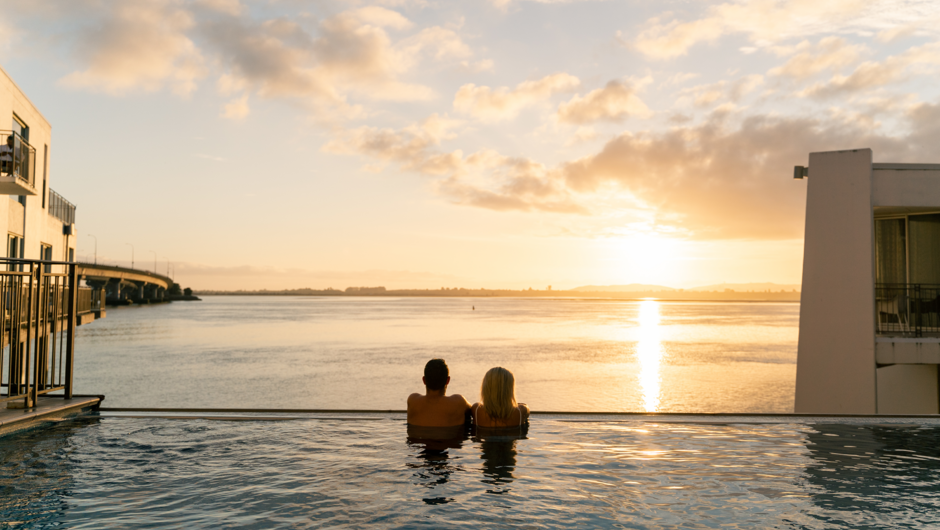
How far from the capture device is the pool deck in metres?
7.80

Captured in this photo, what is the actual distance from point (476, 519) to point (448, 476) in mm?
1290

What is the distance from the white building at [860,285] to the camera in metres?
15.0

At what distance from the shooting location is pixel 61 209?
35.5 meters

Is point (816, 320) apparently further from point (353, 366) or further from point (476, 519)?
point (353, 366)

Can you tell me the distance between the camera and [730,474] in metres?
6.48

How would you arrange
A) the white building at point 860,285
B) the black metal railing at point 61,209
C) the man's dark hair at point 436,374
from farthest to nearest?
the black metal railing at point 61,209, the white building at point 860,285, the man's dark hair at point 436,374

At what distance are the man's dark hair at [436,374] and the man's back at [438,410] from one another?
0.27 m

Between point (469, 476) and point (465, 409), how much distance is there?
1.78 m

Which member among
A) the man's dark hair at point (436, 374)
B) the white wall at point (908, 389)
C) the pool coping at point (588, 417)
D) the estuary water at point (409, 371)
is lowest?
the estuary water at point (409, 371)

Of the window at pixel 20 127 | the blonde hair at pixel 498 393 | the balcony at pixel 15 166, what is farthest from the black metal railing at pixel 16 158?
the blonde hair at pixel 498 393

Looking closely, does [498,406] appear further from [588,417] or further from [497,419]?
[588,417]

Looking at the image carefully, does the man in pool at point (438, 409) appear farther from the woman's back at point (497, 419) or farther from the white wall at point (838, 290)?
the white wall at point (838, 290)

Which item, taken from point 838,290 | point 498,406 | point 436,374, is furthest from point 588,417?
point 838,290

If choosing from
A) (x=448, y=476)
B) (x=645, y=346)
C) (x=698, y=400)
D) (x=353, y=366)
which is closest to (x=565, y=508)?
(x=448, y=476)
